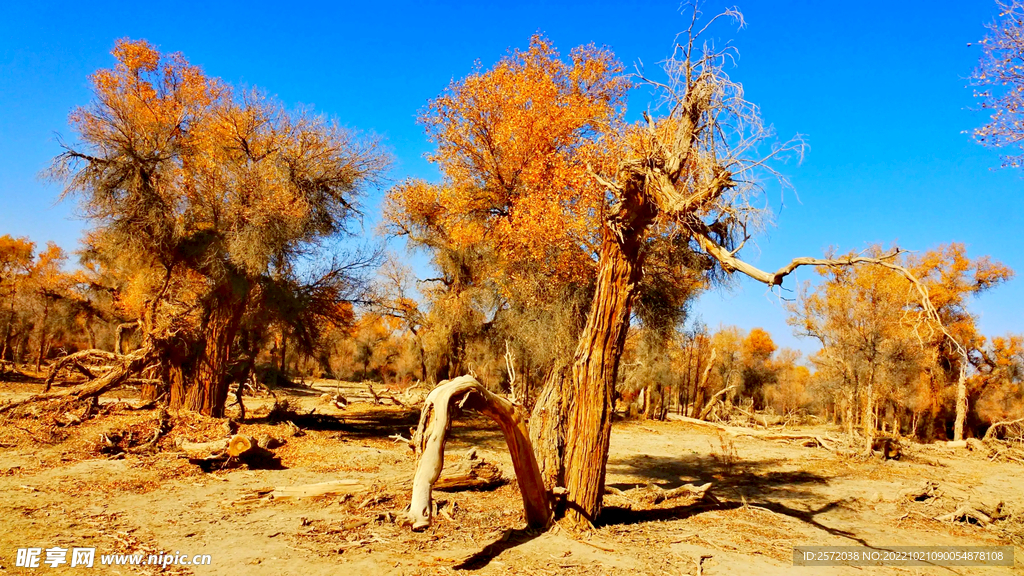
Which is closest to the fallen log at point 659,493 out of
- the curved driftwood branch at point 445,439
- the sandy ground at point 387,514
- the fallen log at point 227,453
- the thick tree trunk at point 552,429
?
the sandy ground at point 387,514

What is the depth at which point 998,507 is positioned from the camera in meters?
9.38

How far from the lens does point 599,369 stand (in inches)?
291

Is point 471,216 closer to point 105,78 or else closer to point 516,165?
point 516,165

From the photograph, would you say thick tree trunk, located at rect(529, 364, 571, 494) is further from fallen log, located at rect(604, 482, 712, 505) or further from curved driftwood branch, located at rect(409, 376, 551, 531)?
fallen log, located at rect(604, 482, 712, 505)

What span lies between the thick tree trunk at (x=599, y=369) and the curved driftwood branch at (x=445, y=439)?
1.81 ft

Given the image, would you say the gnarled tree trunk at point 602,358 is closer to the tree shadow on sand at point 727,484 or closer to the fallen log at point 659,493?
the tree shadow on sand at point 727,484

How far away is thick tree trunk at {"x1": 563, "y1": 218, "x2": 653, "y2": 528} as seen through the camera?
7203mm

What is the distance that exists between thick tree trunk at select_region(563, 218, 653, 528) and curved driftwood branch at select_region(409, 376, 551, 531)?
0.55 meters

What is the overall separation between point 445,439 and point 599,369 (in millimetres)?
2634

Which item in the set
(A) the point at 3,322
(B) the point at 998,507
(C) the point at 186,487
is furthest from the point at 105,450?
(A) the point at 3,322

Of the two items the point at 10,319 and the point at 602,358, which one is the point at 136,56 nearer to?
the point at 602,358

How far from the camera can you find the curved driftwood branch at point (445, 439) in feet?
16.4

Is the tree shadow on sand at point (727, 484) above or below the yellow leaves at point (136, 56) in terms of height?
below

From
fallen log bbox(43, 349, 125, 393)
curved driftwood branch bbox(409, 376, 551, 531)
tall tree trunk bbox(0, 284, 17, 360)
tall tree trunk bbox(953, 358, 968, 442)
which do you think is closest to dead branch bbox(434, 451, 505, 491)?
curved driftwood branch bbox(409, 376, 551, 531)
